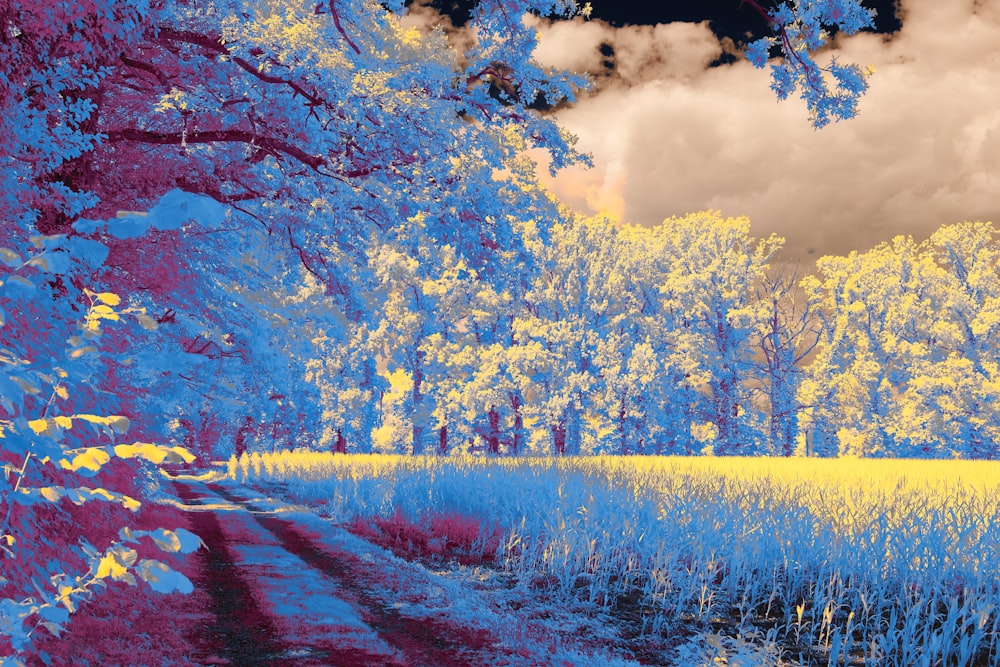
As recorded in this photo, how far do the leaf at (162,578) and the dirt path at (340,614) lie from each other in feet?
12.3

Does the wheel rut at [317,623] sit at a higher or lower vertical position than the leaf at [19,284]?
lower

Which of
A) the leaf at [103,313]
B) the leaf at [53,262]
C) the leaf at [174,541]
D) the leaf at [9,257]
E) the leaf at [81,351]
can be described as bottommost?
the leaf at [174,541]

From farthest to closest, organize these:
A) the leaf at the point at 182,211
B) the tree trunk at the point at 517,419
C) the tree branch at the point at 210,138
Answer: the tree trunk at the point at 517,419
the tree branch at the point at 210,138
the leaf at the point at 182,211

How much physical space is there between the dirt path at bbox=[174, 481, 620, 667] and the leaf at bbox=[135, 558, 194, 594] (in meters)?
3.75

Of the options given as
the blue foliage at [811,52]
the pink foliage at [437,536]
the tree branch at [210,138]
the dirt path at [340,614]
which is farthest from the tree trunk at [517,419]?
the blue foliage at [811,52]

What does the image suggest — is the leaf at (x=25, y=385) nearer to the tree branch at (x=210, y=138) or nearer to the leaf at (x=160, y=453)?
the leaf at (x=160, y=453)

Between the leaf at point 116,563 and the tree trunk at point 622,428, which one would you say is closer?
the leaf at point 116,563

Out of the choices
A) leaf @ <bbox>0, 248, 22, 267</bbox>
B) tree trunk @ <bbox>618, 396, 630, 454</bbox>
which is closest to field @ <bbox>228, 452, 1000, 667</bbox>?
leaf @ <bbox>0, 248, 22, 267</bbox>

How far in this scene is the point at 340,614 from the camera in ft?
21.5

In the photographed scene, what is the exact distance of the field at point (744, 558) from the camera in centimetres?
555

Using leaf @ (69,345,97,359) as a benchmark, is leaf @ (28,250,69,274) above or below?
above

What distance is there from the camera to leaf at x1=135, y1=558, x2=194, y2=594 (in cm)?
177

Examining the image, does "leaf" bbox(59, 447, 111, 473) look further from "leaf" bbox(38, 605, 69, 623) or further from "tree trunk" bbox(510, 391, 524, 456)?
"tree trunk" bbox(510, 391, 524, 456)

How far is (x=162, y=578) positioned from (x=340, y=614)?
5.22 metres
